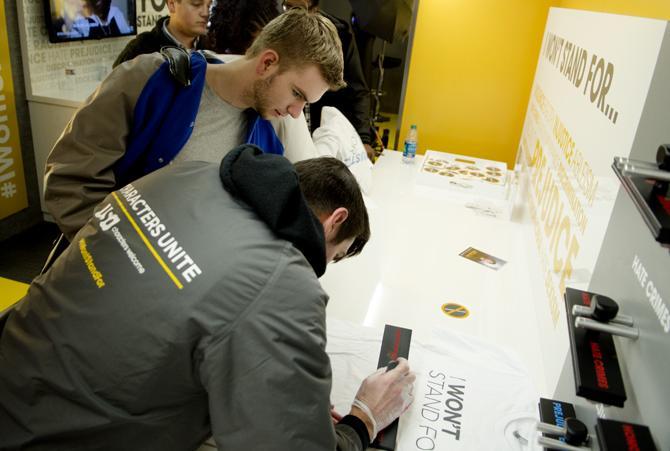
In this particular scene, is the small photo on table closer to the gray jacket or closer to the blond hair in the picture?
the blond hair

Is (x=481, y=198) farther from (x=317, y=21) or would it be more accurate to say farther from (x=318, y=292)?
(x=318, y=292)

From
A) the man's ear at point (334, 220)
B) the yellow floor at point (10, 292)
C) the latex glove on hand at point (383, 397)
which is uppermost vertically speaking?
the man's ear at point (334, 220)

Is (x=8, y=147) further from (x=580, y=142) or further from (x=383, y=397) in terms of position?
(x=580, y=142)

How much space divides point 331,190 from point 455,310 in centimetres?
72

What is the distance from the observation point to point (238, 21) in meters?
2.04

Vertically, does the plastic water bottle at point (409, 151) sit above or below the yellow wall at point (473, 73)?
below

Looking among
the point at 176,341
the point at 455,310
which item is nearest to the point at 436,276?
the point at 455,310

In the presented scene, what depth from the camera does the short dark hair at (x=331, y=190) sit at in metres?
0.98

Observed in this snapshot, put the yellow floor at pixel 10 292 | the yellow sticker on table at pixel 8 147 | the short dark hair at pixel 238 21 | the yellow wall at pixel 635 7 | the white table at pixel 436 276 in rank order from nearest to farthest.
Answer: the yellow wall at pixel 635 7
the white table at pixel 436 276
the yellow floor at pixel 10 292
the short dark hair at pixel 238 21
the yellow sticker on table at pixel 8 147

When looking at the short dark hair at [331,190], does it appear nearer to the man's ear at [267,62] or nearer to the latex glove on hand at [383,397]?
the latex glove on hand at [383,397]

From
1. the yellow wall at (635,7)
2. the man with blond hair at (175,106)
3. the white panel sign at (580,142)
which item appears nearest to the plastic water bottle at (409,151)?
the white panel sign at (580,142)

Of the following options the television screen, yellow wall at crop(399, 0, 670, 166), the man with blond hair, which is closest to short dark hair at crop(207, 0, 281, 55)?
the man with blond hair

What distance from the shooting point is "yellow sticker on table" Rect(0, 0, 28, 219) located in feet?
9.15

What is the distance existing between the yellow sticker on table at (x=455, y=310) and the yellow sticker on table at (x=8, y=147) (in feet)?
8.39
